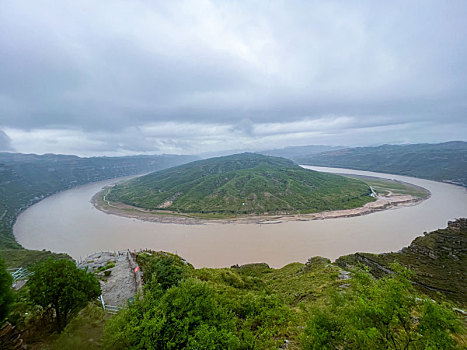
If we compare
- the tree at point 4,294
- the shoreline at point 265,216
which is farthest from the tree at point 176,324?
the shoreline at point 265,216

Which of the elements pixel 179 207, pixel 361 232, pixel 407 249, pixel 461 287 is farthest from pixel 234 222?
pixel 461 287

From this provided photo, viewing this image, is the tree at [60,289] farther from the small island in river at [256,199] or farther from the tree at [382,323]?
the small island in river at [256,199]

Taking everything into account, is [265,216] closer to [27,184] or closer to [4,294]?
[4,294]

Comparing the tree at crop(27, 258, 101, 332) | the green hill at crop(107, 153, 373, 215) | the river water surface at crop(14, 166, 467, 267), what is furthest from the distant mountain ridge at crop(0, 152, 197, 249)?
the tree at crop(27, 258, 101, 332)

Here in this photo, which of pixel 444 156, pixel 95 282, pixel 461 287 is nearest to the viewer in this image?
pixel 95 282

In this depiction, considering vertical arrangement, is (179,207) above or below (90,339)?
below

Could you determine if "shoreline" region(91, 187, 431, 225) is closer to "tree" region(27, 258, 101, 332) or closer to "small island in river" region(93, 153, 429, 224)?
"small island in river" region(93, 153, 429, 224)

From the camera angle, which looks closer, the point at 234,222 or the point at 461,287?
the point at 461,287

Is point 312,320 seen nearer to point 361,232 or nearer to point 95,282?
point 95,282
